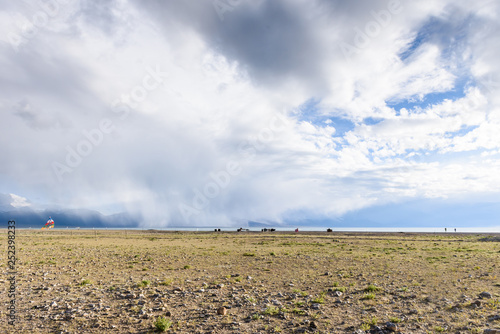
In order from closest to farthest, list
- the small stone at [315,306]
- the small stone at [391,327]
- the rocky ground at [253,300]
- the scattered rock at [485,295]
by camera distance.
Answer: the small stone at [391,327]
the rocky ground at [253,300]
the small stone at [315,306]
the scattered rock at [485,295]

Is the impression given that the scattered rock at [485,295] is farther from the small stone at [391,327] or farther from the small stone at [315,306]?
the small stone at [315,306]

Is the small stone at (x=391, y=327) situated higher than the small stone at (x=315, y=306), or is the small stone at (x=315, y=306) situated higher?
the small stone at (x=391, y=327)

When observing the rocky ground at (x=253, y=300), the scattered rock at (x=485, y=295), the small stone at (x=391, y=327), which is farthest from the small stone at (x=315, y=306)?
the scattered rock at (x=485, y=295)

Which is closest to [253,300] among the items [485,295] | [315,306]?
[315,306]

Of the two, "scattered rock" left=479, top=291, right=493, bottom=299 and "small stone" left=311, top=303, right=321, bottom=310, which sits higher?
"scattered rock" left=479, top=291, right=493, bottom=299

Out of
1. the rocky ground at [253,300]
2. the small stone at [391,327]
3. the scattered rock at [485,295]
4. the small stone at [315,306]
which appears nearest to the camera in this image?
the small stone at [391,327]

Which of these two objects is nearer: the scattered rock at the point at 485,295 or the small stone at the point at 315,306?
the small stone at the point at 315,306

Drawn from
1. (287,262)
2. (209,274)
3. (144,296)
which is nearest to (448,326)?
(144,296)

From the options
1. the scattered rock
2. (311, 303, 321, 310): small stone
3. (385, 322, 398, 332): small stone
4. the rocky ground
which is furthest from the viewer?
the scattered rock

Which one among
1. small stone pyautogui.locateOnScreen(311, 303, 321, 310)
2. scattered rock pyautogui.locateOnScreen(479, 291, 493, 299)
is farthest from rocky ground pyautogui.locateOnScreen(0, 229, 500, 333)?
small stone pyautogui.locateOnScreen(311, 303, 321, 310)

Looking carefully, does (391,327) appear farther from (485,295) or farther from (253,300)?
(485,295)

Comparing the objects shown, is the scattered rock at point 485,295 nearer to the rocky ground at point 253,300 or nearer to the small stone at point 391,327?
the rocky ground at point 253,300

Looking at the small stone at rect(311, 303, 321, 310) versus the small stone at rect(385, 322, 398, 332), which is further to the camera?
the small stone at rect(311, 303, 321, 310)

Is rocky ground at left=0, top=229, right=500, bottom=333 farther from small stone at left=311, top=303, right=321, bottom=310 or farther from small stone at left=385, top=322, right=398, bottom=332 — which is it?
small stone at left=311, top=303, right=321, bottom=310
